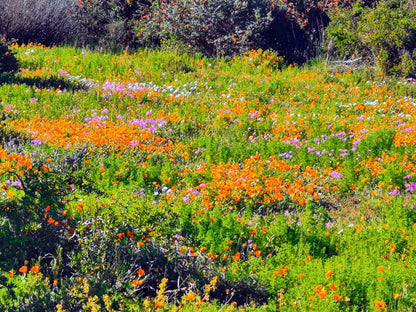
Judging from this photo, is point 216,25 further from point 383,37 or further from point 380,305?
point 380,305

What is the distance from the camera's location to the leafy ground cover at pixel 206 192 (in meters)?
3.80

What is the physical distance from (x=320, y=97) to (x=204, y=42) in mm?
4154

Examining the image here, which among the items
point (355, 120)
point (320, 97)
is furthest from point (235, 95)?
point (355, 120)

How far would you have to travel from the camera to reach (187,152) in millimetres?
6863

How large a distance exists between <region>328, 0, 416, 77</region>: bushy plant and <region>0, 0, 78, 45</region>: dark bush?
6.69m

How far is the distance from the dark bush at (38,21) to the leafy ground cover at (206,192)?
11.3ft

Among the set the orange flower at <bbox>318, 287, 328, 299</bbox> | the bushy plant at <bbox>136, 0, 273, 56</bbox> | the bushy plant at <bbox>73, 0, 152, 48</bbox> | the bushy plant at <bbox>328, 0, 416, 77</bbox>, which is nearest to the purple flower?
the orange flower at <bbox>318, 287, 328, 299</bbox>

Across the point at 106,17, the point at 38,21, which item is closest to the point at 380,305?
the point at 38,21

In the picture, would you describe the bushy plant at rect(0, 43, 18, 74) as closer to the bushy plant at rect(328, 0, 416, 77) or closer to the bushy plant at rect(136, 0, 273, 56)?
the bushy plant at rect(136, 0, 273, 56)

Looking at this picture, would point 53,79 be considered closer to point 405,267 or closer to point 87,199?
point 87,199

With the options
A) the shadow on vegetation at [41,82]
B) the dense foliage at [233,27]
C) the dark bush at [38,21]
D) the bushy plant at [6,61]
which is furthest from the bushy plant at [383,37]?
the dark bush at [38,21]

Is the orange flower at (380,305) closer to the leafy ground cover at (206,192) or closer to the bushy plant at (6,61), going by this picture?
the leafy ground cover at (206,192)

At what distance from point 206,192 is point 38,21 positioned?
953 cm

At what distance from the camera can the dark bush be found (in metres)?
13.1
